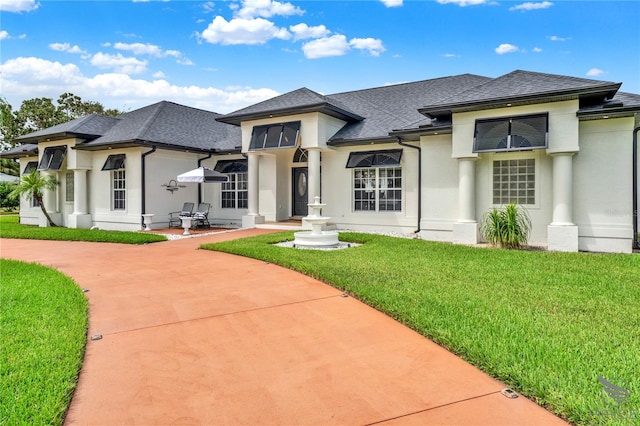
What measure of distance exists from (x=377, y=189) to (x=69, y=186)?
57.1ft

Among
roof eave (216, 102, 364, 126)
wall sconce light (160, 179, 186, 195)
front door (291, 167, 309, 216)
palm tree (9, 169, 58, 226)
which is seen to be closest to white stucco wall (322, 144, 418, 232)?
roof eave (216, 102, 364, 126)

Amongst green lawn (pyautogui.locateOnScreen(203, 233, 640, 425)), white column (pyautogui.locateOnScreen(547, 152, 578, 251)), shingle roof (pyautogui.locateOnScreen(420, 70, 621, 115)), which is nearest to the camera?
green lawn (pyautogui.locateOnScreen(203, 233, 640, 425))

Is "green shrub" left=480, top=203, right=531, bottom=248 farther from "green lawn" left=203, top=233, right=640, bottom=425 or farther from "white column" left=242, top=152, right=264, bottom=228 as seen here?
"white column" left=242, top=152, right=264, bottom=228

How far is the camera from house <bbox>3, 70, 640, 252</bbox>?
11.3m

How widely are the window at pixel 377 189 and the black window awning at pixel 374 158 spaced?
331 mm

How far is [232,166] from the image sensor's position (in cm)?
2050

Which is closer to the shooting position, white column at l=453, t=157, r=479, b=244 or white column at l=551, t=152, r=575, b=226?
white column at l=551, t=152, r=575, b=226

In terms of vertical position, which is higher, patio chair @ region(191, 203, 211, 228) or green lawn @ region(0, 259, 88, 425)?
patio chair @ region(191, 203, 211, 228)

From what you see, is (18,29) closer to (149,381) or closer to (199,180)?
(199,180)

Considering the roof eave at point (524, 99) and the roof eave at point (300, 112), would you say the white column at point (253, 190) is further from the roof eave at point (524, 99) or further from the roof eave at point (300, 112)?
the roof eave at point (524, 99)

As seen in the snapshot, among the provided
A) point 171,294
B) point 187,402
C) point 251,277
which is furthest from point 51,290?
point 187,402

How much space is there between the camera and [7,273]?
8.65 metres

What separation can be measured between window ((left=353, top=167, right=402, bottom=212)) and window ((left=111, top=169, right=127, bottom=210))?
11814mm

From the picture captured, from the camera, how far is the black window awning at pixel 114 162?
19.1 meters
